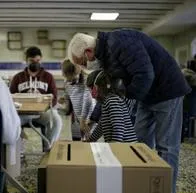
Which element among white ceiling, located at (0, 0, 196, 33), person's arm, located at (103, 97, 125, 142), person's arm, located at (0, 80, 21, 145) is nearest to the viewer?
person's arm, located at (0, 80, 21, 145)

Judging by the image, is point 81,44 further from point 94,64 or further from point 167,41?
point 167,41

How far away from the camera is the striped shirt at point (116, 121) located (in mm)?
1683


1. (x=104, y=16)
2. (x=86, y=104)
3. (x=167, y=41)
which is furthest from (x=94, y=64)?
(x=167, y=41)

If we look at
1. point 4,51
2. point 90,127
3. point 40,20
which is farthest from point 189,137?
point 4,51

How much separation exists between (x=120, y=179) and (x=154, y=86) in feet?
2.95

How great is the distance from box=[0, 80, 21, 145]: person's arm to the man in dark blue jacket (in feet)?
1.65

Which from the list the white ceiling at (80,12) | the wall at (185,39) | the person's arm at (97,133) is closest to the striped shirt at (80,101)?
the person's arm at (97,133)

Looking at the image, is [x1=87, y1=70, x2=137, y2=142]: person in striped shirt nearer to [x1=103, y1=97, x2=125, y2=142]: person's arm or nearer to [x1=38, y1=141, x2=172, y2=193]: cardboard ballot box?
[x1=103, y1=97, x2=125, y2=142]: person's arm

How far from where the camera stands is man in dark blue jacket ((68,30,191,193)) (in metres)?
1.71

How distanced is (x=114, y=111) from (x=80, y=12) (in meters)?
6.07

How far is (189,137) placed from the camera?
496 cm

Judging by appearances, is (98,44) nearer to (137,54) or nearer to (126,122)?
(137,54)

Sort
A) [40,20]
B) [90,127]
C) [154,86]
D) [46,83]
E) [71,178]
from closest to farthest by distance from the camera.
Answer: [71,178] < [154,86] < [90,127] < [46,83] < [40,20]

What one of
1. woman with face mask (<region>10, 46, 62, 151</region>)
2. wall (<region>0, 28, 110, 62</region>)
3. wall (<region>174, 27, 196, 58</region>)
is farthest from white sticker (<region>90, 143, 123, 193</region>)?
wall (<region>0, 28, 110, 62</region>)
